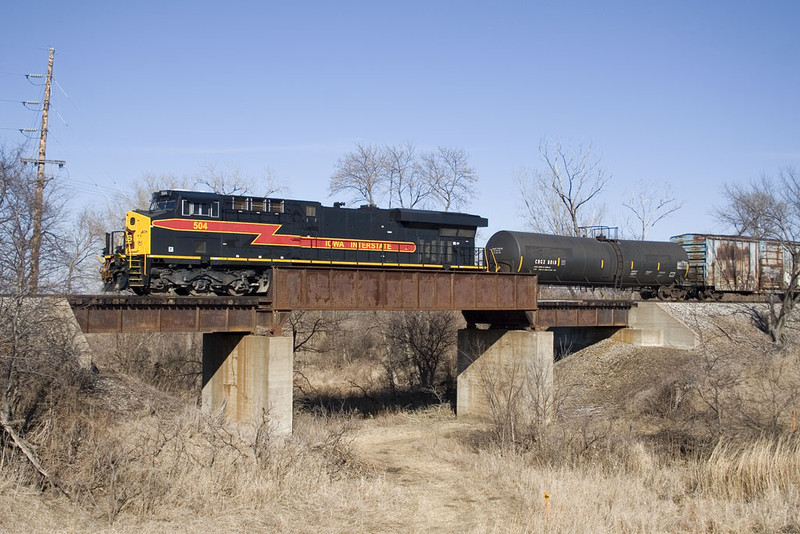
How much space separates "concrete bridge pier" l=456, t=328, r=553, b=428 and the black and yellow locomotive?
3.33 m

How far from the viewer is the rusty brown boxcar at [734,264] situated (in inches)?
1407

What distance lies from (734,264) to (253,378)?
84.2 ft

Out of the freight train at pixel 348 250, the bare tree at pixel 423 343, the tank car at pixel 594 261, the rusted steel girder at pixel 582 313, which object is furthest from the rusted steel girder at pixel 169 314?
the bare tree at pixel 423 343

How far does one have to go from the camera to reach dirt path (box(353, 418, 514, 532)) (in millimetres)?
14273

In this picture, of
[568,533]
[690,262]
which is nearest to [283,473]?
[568,533]

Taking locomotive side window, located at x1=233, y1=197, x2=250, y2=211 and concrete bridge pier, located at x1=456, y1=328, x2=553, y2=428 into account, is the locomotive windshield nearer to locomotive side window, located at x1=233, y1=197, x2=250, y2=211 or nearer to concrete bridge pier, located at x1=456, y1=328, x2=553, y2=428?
locomotive side window, located at x1=233, y1=197, x2=250, y2=211

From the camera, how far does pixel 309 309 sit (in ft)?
77.2

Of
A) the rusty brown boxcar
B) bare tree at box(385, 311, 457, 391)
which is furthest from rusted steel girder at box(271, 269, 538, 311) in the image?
the rusty brown boxcar

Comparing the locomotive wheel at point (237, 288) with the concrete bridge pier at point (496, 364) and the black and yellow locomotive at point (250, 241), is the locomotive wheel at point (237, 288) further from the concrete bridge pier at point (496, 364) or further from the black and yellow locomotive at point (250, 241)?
the concrete bridge pier at point (496, 364)

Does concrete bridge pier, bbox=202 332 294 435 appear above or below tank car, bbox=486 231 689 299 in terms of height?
below

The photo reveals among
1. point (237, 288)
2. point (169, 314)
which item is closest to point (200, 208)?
point (237, 288)

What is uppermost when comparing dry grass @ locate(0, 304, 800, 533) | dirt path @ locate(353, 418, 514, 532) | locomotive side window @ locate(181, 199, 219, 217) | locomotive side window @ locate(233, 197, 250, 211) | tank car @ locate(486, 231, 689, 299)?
locomotive side window @ locate(233, 197, 250, 211)

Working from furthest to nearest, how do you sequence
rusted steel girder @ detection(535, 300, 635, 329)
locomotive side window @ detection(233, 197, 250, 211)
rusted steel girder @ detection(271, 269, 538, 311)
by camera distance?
rusted steel girder @ detection(535, 300, 635, 329) < locomotive side window @ detection(233, 197, 250, 211) < rusted steel girder @ detection(271, 269, 538, 311)

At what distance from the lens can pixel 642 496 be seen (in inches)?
600
